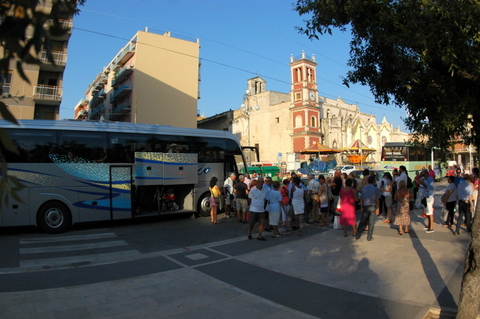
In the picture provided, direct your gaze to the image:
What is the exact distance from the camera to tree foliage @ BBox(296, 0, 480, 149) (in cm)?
595

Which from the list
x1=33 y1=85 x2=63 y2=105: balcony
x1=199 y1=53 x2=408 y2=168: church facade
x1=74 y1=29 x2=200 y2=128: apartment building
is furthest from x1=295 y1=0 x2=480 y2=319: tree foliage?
x1=199 y1=53 x2=408 y2=168: church facade

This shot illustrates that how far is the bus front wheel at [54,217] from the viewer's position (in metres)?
10.4

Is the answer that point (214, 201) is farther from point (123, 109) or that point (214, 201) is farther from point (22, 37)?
point (123, 109)

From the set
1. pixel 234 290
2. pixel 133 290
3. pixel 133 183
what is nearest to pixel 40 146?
pixel 133 183

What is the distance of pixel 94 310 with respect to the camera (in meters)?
4.80

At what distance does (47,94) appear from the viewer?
1032 inches

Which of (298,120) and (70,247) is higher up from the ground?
(298,120)

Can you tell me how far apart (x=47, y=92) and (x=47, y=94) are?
307 mm

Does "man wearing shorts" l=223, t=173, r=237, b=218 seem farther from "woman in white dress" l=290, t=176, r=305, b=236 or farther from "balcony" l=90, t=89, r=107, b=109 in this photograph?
"balcony" l=90, t=89, r=107, b=109

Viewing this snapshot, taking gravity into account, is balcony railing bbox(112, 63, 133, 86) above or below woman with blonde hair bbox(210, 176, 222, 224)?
above

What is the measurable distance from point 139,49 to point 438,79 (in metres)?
36.9

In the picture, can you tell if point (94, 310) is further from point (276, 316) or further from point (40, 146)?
point (40, 146)

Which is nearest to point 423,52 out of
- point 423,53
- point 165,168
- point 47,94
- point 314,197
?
point 423,53

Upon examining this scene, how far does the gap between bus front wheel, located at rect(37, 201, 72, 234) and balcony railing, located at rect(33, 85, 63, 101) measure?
18.9 m
